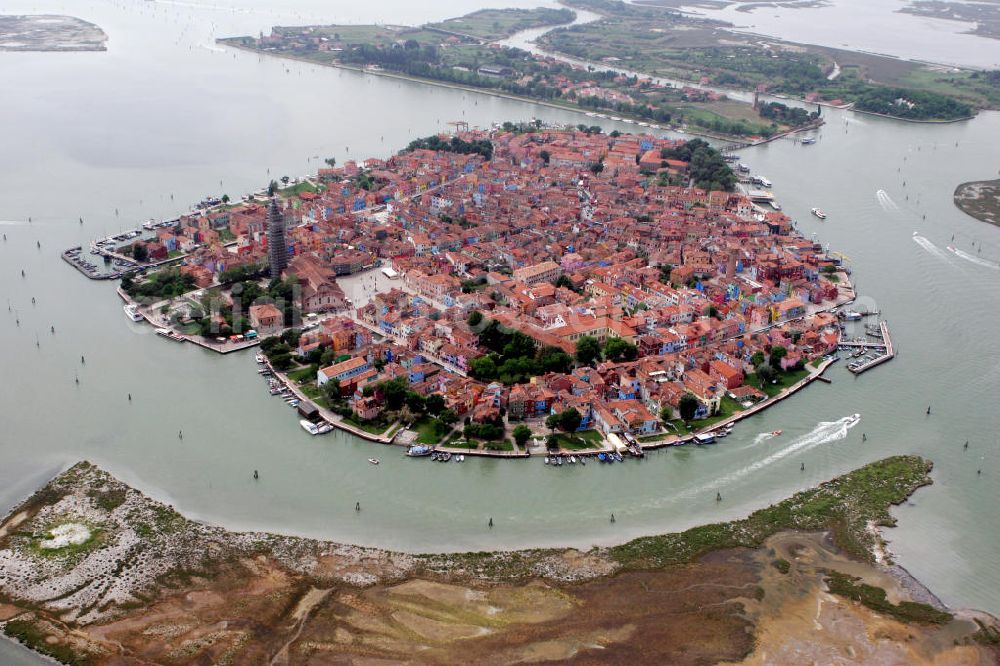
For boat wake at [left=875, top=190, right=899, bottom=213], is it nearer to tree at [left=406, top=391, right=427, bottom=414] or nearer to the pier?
the pier

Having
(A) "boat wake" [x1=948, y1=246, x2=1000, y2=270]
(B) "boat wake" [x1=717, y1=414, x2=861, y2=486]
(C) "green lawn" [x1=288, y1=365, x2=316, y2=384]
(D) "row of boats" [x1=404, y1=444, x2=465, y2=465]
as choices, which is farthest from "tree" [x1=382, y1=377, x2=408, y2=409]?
(A) "boat wake" [x1=948, y1=246, x2=1000, y2=270]

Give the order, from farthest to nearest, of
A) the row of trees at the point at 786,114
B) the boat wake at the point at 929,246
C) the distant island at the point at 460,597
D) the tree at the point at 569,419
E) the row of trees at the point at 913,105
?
the row of trees at the point at 913,105 < the row of trees at the point at 786,114 < the boat wake at the point at 929,246 < the tree at the point at 569,419 < the distant island at the point at 460,597

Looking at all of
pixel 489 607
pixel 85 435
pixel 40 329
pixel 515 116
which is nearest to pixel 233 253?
pixel 40 329

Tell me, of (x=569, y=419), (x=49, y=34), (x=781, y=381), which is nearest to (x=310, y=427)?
(x=569, y=419)

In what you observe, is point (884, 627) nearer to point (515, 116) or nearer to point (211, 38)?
point (515, 116)

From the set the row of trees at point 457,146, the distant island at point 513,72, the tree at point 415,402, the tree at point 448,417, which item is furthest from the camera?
the distant island at point 513,72

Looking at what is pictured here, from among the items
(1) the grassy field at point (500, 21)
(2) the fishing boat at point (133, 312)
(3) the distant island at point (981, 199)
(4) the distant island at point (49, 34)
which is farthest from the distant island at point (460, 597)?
(1) the grassy field at point (500, 21)

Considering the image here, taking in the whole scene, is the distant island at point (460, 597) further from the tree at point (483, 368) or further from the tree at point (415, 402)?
the tree at point (483, 368)
